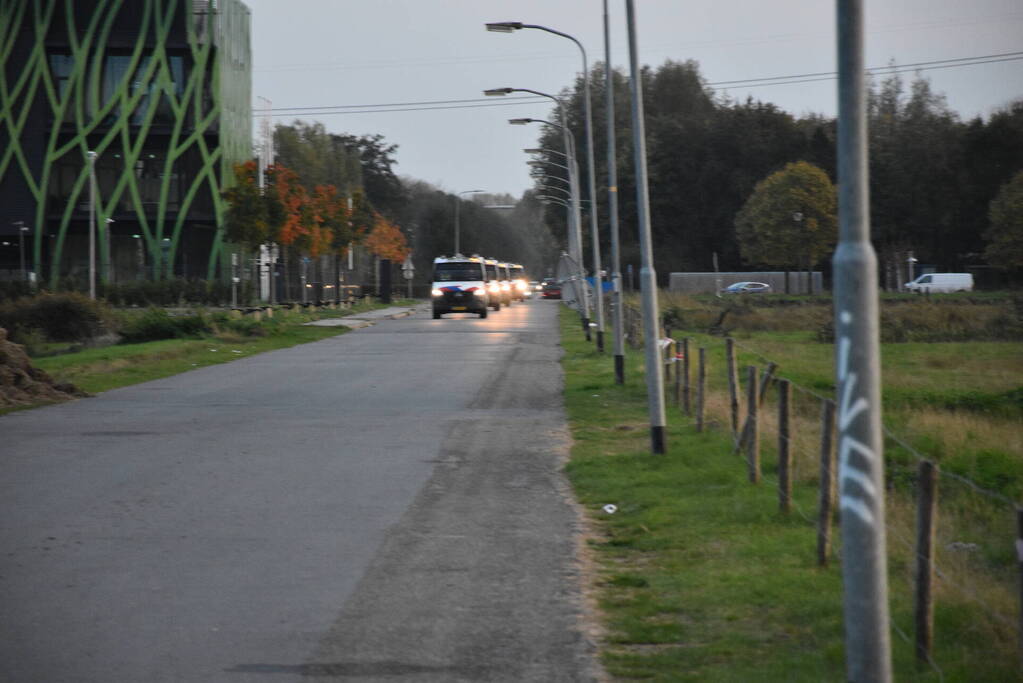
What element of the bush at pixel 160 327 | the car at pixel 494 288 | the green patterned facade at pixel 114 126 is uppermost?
the green patterned facade at pixel 114 126

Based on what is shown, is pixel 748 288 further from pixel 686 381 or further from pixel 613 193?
pixel 686 381

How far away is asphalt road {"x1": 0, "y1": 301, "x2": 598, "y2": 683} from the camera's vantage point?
6559mm

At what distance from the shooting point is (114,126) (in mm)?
69125

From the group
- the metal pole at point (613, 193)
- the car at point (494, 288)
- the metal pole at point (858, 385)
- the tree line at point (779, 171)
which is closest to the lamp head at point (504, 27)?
the metal pole at point (613, 193)

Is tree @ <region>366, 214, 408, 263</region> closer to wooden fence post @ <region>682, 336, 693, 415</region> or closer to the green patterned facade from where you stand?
the green patterned facade

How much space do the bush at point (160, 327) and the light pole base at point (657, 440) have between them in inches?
1021

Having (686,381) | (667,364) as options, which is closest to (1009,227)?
(667,364)

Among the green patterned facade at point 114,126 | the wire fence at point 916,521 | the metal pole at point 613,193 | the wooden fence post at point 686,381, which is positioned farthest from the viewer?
the green patterned facade at point 114,126

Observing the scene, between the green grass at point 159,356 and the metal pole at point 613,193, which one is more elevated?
the metal pole at point 613,193

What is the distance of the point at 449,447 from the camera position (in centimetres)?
1523

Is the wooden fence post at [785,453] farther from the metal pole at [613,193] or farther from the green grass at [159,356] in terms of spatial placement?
the green grass at [159,356]

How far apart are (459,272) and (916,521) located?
5179 centimetres

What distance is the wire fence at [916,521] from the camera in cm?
633

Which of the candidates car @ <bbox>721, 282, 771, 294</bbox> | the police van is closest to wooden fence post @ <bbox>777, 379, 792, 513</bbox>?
the police van
